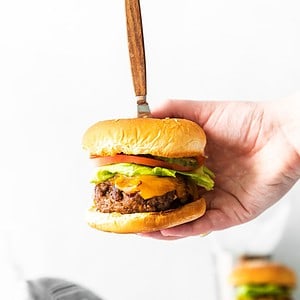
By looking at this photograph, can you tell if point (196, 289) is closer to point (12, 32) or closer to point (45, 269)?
point (45, 269)

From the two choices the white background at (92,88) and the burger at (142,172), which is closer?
the burger at (142,172)

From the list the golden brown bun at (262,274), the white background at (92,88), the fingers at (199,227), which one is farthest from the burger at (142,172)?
the golden brown bun at (262,274)

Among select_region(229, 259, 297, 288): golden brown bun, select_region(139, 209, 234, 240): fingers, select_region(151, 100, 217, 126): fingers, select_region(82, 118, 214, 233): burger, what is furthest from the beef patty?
select_region(229, 259, 297, 288): golden brown bun

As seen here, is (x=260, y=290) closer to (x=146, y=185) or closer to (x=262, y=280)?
(x=262, y=280)

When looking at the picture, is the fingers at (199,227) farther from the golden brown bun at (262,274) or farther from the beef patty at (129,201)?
the golden brown bun at (262,274)

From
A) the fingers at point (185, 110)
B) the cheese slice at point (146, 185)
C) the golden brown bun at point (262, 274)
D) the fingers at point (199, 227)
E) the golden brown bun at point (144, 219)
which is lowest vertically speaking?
the golden brown bun at point (262, 274)
